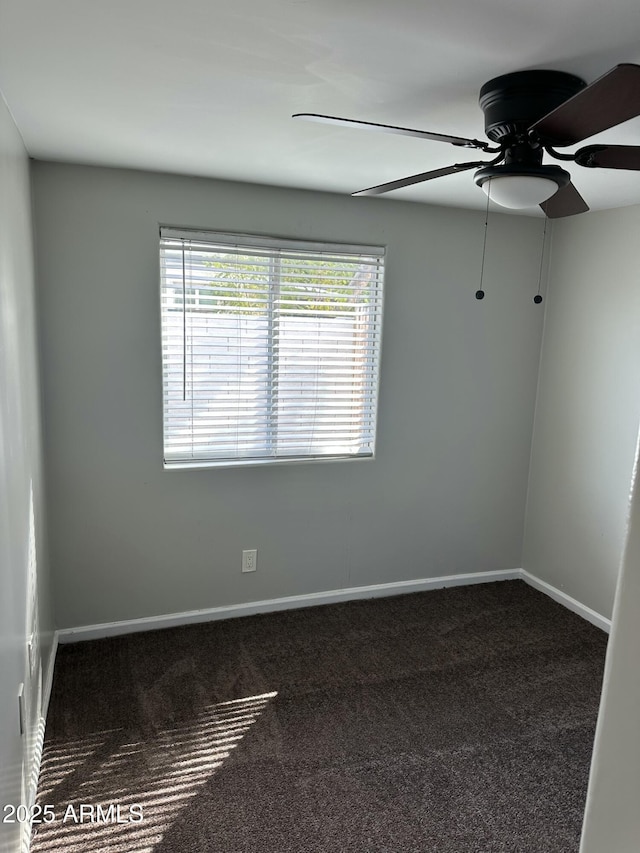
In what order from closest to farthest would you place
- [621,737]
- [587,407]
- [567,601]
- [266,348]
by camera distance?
[621,737] < [266,348] < [587,407] < [567,601]

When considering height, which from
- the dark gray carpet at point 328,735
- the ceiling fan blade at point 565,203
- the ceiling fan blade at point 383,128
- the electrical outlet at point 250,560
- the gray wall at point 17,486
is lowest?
the dark gray carpet at point 328,735

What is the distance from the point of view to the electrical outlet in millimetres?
3336

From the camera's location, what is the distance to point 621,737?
0.33 metres

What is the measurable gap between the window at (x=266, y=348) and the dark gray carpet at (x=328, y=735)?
3.31 ft

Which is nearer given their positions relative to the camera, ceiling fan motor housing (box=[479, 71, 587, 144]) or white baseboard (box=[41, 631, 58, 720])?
ceiling fan motor housing (box=[479, 71, 587, 144])

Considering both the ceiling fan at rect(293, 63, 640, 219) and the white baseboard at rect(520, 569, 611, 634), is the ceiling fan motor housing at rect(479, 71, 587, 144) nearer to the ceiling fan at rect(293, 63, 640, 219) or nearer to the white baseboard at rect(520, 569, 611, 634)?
the ceiling fan at rect(293, 63, 640, 219)

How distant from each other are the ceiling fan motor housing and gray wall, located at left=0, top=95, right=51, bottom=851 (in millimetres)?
1438

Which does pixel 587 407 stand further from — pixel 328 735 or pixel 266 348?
pixel 328 735

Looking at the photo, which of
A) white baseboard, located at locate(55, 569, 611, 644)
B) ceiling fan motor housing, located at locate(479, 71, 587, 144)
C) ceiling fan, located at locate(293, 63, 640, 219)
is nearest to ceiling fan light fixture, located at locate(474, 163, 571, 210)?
ceiling fan, located at locate(293, 63, 640, 219)

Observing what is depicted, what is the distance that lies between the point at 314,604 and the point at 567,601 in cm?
153

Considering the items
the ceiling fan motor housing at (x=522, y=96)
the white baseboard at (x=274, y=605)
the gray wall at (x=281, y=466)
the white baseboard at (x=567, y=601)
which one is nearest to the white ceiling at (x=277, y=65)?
the ceiling fan motor housing at (x=522, y=96)

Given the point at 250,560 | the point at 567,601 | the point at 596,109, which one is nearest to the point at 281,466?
the point at 250,560

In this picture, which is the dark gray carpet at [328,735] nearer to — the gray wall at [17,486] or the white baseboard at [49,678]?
the white baseboard at [49,678]

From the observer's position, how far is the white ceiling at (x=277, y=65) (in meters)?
1.31
